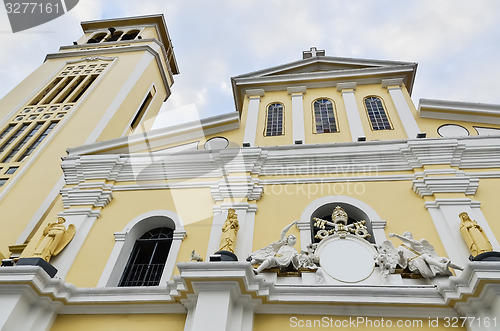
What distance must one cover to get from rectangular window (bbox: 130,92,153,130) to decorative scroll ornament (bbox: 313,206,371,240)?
14.5m

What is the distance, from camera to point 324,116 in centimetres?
1355

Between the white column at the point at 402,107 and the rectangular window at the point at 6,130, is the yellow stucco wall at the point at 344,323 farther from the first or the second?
the rectangular window at the point at 6,130

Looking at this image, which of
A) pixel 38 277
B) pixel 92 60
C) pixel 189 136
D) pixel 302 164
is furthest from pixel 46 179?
pixel 92 60

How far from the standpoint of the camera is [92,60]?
24.9 m

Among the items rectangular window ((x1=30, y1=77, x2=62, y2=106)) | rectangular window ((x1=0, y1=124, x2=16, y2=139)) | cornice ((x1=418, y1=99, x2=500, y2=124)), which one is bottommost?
cornice ((x1=418, y1=99, x2=500, y2=124))

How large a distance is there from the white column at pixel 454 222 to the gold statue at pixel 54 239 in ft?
28.3

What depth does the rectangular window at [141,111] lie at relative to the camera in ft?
71.4

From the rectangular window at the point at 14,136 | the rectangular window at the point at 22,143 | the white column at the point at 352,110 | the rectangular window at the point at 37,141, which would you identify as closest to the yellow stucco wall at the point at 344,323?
the white column at the point at 352,110

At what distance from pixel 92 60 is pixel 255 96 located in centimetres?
1449

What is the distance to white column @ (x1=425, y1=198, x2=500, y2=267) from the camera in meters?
8.40

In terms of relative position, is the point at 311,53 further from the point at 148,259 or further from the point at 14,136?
the point at 14,136

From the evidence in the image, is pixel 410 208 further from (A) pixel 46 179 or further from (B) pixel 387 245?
(A) pixel 46 179

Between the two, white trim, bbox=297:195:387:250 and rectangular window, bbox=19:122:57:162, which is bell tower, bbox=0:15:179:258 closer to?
rectangular window, bbox=19:122:57:162

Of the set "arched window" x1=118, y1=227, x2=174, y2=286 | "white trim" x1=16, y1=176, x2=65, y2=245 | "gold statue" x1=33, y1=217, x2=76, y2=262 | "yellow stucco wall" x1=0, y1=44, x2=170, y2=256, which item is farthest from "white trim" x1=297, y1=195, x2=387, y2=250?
"yellow stucco wall" x1=0, y1=44, x2=170, y2=256
